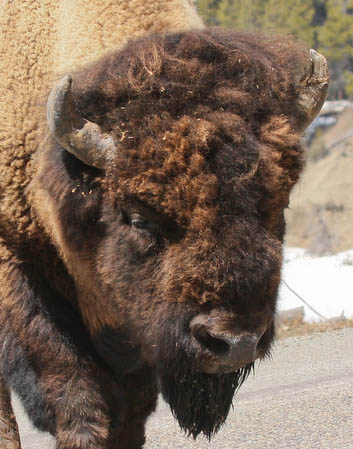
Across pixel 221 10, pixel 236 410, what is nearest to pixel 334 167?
pixel 221 10

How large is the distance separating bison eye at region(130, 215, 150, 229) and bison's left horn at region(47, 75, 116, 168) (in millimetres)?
272

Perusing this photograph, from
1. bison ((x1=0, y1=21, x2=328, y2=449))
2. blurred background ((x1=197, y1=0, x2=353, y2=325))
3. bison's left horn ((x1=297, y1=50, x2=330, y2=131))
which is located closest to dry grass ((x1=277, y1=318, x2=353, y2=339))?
bison ((x1=0, y1=21, x2=328, y2=449))

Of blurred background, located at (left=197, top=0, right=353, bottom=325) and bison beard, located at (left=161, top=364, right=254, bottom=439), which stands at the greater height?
bison beard, located at (left=161, top=364, right=254, bottom=439)

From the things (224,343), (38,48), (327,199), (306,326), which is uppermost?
(38,48)

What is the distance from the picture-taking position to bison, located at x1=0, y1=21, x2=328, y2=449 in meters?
3.16

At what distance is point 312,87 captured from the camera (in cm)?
376

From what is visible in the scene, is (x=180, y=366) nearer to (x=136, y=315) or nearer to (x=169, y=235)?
(x=136, y=315)

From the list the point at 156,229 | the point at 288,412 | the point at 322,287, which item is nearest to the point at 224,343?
the point at 156,229

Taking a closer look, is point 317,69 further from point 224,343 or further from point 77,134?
point 224,343

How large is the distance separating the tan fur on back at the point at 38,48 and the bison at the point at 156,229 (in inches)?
3.4

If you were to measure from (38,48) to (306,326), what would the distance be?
6.44m

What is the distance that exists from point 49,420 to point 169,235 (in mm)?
1418

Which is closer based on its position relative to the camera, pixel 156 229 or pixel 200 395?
pixel 156 229

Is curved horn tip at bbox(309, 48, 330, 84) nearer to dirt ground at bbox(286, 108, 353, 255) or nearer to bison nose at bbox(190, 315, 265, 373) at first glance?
bison nose at bbox(190, 315, 265, 373)
